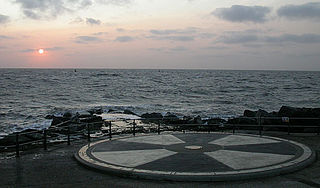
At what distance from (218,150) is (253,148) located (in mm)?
1350

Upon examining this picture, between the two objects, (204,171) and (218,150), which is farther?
(218,150)

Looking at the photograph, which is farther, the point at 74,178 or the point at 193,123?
the point at 193,123

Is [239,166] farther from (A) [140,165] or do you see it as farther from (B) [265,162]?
(A) [140,165]

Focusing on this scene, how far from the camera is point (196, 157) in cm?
1041

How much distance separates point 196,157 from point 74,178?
379 cm

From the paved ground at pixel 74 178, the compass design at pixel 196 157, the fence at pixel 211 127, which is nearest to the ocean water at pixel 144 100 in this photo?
the fence at pixel 211 127

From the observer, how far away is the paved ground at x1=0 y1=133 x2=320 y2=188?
315 inches

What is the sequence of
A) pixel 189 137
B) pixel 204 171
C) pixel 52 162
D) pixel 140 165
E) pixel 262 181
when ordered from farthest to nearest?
pixel 189 137 → pixel 52 162 → pixel 140 165 → pixel 204 171 → pixel 262 181

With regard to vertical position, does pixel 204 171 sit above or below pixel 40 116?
above

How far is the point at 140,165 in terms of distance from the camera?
9.52m

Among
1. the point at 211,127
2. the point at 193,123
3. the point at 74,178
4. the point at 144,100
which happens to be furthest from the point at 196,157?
the point at 144,100

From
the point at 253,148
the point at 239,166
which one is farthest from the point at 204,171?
the point at 253,148

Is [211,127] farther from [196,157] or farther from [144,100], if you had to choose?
[144,100]

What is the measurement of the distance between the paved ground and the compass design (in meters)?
0.25
